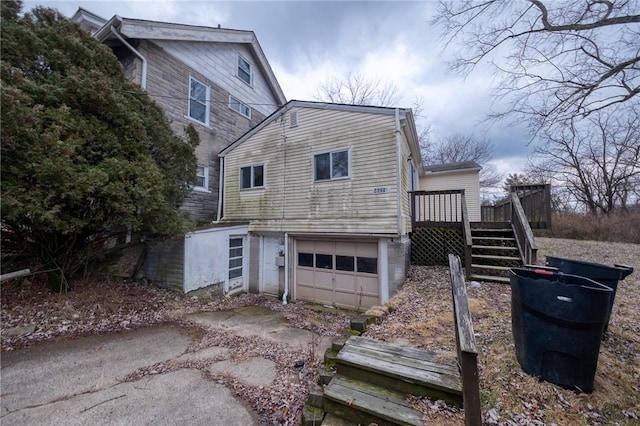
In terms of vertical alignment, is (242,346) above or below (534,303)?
below

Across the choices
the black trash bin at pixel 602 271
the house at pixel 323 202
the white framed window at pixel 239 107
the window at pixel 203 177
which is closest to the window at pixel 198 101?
the white framed window at pixel 239 107

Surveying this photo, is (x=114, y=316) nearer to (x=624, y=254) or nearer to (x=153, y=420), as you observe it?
(x=153, y=420)

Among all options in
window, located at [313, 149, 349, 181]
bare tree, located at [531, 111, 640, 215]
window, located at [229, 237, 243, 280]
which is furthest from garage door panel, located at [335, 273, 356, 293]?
bare tree, located at [531, 111, 640, 215]

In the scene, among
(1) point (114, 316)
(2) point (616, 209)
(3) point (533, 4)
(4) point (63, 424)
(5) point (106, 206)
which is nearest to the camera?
(4) point (63, 424)

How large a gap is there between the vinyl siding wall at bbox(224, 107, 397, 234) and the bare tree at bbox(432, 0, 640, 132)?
4.22 meters

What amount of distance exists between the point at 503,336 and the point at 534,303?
131cm

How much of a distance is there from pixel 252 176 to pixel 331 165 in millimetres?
3362

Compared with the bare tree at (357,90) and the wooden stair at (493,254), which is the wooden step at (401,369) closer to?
the wooden stair at (493,254)

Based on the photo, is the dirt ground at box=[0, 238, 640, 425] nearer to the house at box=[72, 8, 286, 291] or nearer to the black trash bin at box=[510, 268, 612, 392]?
the black trash bin at box=[510, 268, 612, 392]

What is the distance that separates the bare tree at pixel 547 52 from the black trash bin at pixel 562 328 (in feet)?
28.6

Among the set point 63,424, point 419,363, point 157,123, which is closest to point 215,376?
point 63,424

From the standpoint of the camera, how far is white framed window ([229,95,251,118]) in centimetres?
1158

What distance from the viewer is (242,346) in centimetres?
486

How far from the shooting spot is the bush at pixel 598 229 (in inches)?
573
